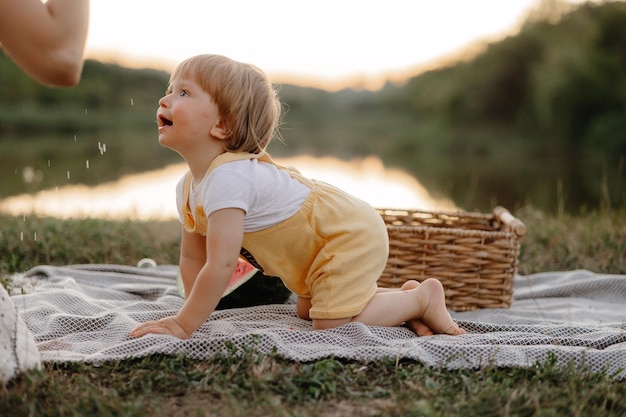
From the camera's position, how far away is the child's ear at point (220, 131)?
2623mm

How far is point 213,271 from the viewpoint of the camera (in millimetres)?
2436

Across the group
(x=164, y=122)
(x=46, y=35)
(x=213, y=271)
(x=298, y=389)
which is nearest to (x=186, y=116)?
(x=164, y=122)

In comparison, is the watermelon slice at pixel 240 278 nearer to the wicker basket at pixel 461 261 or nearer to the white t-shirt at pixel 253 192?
the white t-shirt at pixel 253 192

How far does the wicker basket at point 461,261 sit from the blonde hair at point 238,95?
1237 millimetres

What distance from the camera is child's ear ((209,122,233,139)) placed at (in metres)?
2.62

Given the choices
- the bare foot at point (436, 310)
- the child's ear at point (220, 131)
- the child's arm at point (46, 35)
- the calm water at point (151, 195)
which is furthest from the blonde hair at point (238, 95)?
the calm water at point (151, 195)

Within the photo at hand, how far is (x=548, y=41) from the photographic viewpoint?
32.5 metres

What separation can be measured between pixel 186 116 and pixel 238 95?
0.73ft

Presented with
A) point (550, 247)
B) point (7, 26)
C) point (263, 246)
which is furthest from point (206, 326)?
point (550, 247)

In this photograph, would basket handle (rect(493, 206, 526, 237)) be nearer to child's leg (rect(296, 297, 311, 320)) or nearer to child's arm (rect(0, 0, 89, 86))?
child's leg (rect(296, 297, 311, 320))

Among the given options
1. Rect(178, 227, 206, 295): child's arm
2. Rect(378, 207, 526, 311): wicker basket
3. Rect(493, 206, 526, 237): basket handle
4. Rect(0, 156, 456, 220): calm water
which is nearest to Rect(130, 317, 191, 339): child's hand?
Rect(178, 227, 206, 295): child's arm

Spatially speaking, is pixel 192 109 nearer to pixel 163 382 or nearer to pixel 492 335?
pixel 163 382

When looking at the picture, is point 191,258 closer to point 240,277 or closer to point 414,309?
point 240,277

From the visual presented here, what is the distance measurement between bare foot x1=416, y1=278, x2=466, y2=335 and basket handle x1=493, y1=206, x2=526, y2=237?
3.25 ft
